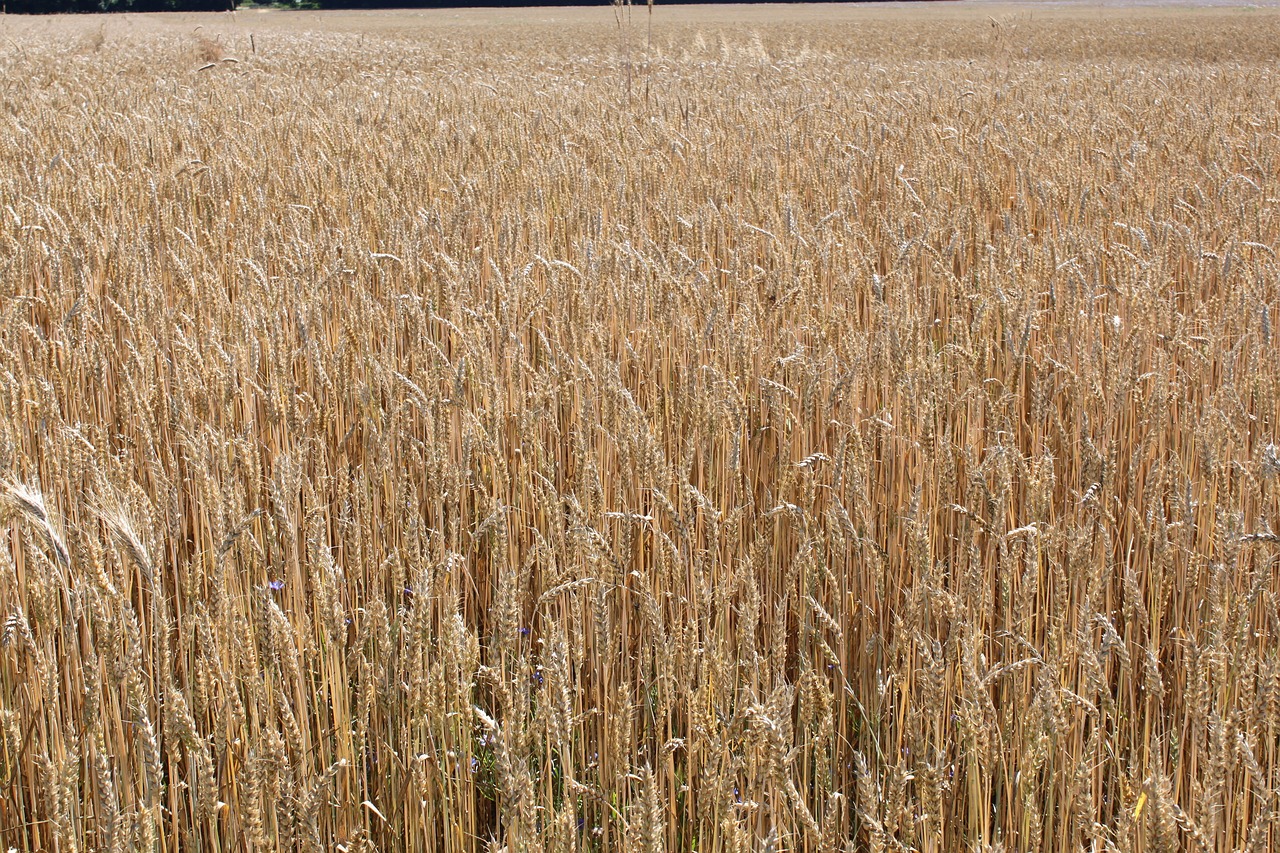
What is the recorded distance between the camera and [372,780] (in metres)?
1.50

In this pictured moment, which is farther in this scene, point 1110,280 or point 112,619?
point 1110,280

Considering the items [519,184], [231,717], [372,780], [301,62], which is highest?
[301,62]

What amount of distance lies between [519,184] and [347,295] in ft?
4.92

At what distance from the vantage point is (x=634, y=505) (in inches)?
73.7

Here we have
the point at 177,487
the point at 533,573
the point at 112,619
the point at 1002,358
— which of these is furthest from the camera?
the point at 1002,358

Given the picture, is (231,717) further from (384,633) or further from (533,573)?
(533,573)

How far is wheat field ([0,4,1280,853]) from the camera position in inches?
45.9

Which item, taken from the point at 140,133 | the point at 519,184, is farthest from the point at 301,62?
the point at 519,184

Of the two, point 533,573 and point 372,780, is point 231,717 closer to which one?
point 372,780

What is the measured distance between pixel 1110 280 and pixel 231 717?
104 inches

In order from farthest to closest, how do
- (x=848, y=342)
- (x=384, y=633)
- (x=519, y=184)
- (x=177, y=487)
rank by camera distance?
1. (x=519, y=184)
2. (x=848, y=342)
3. (x=177, y=487)
4. (x=384, y=633)

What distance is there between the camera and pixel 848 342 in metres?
2.33

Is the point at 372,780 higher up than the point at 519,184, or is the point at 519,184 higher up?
the point at 519,184

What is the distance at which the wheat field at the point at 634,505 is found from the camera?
1167mm
